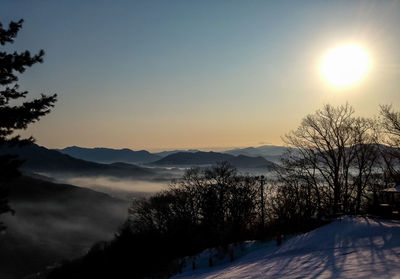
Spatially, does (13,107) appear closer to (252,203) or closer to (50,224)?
(252,203)

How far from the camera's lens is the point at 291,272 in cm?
1226

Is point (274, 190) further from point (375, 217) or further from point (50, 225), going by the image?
point (50, 225)

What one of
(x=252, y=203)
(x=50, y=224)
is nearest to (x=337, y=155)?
(x=252, y=203)

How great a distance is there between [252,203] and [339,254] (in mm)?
31582

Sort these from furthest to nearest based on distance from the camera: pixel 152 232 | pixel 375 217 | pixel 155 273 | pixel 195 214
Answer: pixel 195 214 < pixel 152 232 < pixel 155 273 < pixel 375 217

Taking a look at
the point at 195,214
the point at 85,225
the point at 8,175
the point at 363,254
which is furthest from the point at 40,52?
the point at 85,225

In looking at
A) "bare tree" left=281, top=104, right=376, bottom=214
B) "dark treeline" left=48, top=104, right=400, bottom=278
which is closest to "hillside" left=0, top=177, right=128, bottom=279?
"dark treeline" left=48, top=104, right=400, bottom=278

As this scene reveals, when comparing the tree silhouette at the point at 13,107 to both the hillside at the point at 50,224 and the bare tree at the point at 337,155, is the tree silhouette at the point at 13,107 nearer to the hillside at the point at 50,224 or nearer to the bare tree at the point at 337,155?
the bare tree at the point at 337,155

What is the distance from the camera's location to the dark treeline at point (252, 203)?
31.0m

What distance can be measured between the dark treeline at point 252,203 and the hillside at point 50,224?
3546 inches

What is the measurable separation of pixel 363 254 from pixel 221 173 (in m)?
33.7

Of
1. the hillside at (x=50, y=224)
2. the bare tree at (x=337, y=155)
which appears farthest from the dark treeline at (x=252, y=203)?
the hillside at (x=50, y=224)

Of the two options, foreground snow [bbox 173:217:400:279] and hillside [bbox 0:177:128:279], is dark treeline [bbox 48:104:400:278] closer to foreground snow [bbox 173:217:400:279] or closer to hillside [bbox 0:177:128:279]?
foreground snow [bbox 173:217:400:279]

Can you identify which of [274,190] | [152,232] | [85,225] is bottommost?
[85,225]
